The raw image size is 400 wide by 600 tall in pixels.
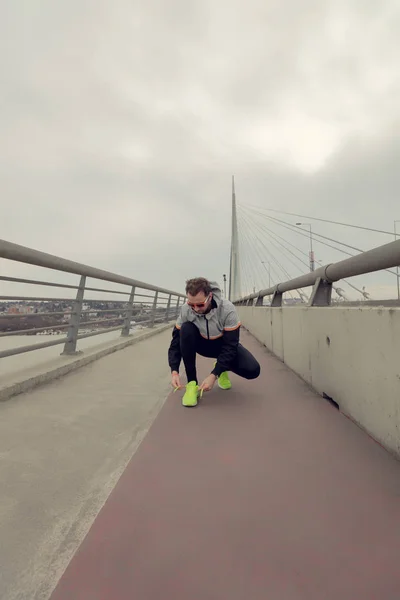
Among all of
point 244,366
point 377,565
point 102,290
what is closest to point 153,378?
point 244,366

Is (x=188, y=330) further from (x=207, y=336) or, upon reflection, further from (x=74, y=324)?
(x=74, y=324)

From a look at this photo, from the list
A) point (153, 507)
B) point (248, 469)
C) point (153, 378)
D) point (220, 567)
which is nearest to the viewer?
point (220, 567)

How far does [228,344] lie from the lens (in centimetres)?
229

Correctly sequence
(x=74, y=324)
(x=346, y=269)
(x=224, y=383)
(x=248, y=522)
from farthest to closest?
1. (x=74, y=324)
2. (x=224, y=383)
3. (x=346, y=269)
4. (x=248, y=522)

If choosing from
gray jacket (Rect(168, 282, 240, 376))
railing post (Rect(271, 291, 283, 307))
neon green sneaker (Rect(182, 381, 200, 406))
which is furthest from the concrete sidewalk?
railing post (Rect(271, 291, 283, 307))

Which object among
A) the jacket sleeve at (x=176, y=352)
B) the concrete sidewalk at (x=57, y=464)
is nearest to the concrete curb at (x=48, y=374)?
the concrete sidewalk at (x=57, y=464)

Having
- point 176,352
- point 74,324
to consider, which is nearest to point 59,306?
point 74,324

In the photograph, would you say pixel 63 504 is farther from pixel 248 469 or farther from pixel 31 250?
pixel 31 250

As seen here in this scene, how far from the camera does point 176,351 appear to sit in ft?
8.07

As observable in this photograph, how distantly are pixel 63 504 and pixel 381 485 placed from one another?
113 centimetres

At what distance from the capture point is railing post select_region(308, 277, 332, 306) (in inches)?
96.0

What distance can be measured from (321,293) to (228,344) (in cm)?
87

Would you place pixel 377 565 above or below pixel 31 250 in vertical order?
below

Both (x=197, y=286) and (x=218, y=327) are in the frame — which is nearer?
(x=197, y=286)
